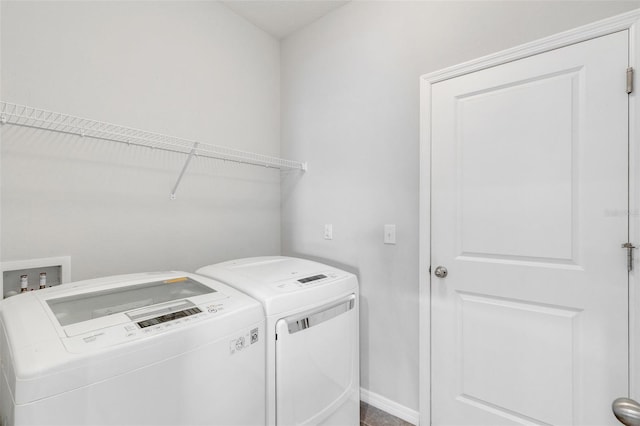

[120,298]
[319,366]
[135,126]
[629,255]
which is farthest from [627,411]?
[135,126]

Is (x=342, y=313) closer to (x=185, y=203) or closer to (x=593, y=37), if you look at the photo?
(x=185, y=203)

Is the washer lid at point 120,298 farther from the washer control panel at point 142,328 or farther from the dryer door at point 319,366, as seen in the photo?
the dryer door at point 319,366

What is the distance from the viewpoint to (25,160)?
1.29 meters


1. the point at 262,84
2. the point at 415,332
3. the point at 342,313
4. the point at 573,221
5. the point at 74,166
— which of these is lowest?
the point at 415,332

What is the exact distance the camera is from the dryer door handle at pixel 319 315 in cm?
125

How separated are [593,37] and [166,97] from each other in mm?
2085

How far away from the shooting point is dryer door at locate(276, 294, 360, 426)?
4.00ft

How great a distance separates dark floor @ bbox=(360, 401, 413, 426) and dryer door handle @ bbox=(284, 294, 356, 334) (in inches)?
29.0

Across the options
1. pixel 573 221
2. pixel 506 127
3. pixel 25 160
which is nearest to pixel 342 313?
pixel 573 221

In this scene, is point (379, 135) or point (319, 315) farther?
point (379, 135)

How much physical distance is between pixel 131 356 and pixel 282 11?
7.22ft

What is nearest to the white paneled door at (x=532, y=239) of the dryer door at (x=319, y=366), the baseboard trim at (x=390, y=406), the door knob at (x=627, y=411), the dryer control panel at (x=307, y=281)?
the baseboard trim at (x=390, y=406)

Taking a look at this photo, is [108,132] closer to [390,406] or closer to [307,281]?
[307,281]

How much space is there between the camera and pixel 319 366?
1364 mm
